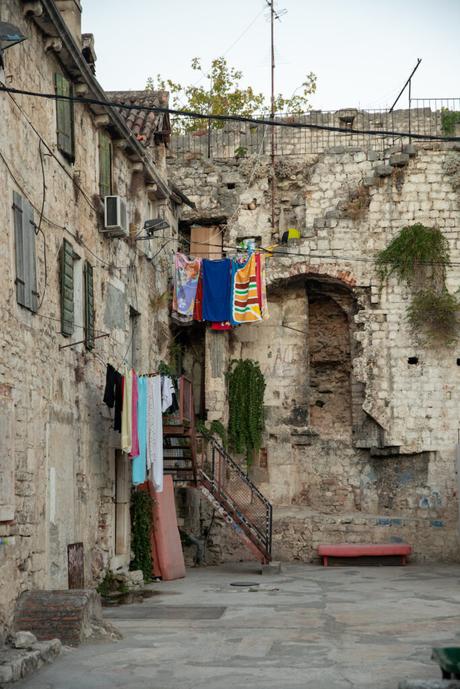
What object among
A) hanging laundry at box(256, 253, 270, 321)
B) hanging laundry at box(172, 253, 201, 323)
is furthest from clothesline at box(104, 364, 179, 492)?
hanging laundry at box(256, 253, 270, 321)

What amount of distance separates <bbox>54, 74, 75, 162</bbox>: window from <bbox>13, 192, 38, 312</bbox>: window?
2.23m

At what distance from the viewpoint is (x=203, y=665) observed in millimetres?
10719

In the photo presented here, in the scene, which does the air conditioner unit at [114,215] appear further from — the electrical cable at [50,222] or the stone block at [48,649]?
the stone block at [48,649]

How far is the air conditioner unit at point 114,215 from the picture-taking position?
17750 mm

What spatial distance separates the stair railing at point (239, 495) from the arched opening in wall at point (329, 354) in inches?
110

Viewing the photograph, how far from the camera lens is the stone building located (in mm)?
12867

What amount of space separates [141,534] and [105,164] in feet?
22.2

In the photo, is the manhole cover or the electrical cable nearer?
the electrical cable

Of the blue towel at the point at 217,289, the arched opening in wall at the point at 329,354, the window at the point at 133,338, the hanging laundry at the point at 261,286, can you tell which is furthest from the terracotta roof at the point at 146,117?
the arched opening in wall at the point at 329,354

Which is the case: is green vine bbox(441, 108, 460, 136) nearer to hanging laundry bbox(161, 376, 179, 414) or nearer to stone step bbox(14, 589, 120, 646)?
hanging laundry bbox(161, 376, 179, 414)

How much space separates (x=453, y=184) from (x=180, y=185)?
21.5 feet

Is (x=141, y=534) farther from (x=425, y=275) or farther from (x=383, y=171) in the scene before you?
(x=383, y=171)

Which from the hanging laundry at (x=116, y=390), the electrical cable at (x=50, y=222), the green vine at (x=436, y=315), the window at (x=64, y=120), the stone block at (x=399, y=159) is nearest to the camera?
the electrical cable at (x=50, y=222)

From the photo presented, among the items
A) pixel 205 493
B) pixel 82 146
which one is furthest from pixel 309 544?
pixel 82 146
